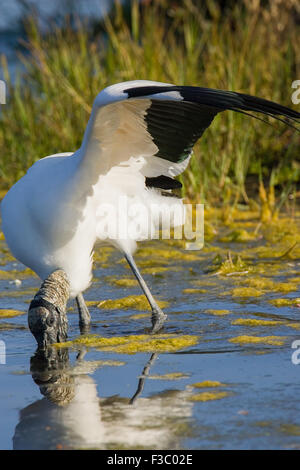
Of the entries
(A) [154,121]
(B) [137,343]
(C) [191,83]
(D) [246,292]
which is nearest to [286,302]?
(D) [246,292]

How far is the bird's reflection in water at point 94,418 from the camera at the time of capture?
3.06 metres

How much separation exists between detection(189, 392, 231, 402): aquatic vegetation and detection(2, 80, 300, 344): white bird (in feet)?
3.67

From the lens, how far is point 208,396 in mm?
3471

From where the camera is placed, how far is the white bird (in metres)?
4.39

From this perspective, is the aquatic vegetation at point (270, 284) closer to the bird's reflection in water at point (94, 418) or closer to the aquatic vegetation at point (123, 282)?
the aquatic vegetation at point (123, 282)

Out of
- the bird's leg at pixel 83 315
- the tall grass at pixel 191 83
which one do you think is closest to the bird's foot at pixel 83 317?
the bird's leg at pixel 83 315

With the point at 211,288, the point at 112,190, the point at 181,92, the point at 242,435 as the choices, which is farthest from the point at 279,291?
the point at 242,435

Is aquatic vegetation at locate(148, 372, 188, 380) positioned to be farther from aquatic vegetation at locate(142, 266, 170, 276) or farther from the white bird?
aquatic vegetation at locate(142, 266, 170, 276)

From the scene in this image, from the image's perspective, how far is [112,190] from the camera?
4.89 m

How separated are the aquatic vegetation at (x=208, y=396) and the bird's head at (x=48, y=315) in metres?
0.90

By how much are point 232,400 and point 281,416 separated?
0.26 m

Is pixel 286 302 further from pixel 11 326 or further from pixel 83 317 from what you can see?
pixel 11 326

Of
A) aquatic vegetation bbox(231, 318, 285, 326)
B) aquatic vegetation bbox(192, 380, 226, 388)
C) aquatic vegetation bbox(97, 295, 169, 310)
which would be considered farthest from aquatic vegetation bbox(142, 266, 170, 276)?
aquatic vegetation bbox(192, 380, 226, 388)
